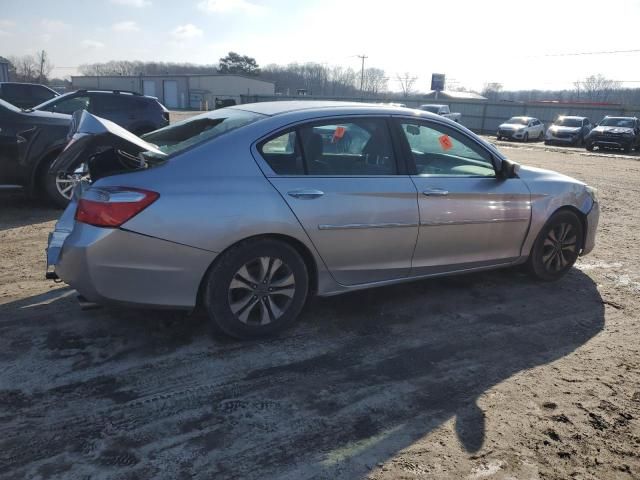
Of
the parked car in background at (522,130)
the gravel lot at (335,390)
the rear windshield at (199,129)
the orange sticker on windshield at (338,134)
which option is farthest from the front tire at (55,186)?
the parked car in background at (522,130)

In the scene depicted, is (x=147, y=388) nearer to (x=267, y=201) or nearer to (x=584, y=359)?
(x=267, y=201)

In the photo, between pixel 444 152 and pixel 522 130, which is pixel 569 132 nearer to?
pixel 522 130

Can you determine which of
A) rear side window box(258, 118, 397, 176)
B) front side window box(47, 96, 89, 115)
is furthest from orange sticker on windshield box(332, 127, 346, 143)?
front side window box(47, 96, 89, 115)

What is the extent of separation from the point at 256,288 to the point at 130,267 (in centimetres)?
83

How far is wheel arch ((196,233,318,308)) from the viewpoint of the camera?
10.7 ft

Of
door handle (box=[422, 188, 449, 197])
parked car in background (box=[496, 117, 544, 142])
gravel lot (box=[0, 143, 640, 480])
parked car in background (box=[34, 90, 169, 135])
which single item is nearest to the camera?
gravel lot (box=[0, 143, 640, 480])

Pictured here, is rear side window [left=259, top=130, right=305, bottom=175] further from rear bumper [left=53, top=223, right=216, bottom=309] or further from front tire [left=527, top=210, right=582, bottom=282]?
front tire [left=527, top=210, right=582, bottom=282]

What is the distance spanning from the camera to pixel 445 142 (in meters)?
4.23

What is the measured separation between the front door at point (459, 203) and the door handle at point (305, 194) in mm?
884

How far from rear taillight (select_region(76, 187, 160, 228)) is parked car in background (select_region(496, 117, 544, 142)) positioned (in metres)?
30.9

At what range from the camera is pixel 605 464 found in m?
2.47

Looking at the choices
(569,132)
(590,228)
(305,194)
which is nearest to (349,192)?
(305,194)

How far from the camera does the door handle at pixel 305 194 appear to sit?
3.41m

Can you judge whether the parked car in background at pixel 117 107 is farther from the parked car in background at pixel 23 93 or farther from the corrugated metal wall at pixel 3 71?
the corrugated metal wall at pixel 3 71
